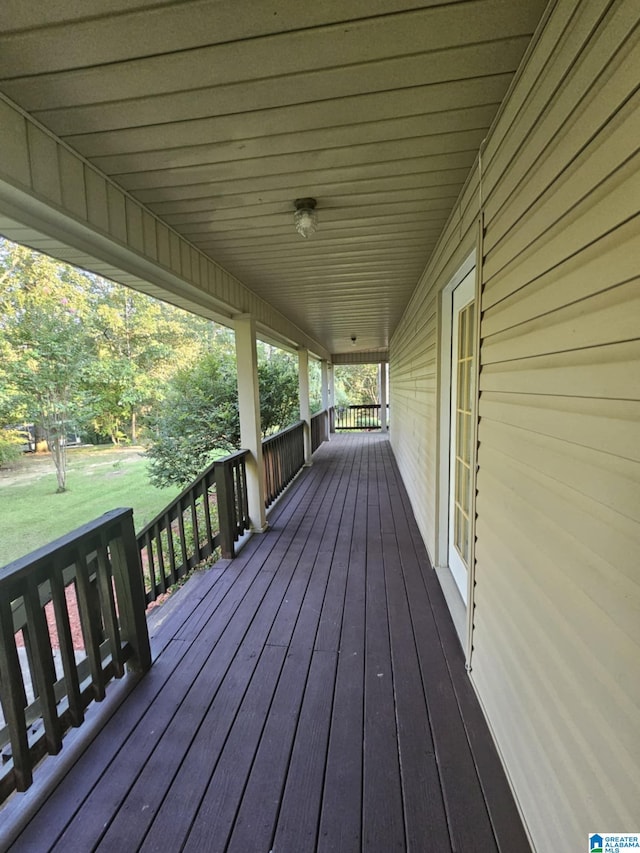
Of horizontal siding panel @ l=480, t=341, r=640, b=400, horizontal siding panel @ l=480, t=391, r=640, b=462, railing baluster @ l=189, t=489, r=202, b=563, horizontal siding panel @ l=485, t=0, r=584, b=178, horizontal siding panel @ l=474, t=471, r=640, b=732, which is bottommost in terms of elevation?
railing baluster @ l=189, t=489, r=202, b=563

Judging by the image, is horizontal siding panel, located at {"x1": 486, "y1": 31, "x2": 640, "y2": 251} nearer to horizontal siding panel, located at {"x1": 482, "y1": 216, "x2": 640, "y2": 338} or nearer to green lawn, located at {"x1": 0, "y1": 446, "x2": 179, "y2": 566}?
horizontal siding panel, located at {"x1": 482, "y1": 216, "x2": 640, "y2": 338}

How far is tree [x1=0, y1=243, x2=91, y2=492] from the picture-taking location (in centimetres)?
683

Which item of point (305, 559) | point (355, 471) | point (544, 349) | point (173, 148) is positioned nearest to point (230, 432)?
point (355, 471)

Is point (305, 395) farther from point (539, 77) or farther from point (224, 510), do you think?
point (539, 77)

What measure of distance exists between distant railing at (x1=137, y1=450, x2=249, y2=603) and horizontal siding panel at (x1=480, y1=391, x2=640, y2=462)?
232cm

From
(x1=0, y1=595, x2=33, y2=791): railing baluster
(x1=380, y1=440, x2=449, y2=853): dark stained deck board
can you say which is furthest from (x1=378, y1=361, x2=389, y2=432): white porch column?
(x1=0, y1=595, x2=33, y2=791): railing baluster

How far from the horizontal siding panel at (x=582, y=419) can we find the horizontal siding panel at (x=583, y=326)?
13 cm

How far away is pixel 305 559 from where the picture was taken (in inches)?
117

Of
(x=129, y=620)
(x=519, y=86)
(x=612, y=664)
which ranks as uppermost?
(x=519, y=86)

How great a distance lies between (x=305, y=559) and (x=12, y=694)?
2.01 meters

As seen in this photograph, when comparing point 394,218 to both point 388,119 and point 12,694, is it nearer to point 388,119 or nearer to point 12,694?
point 388,119

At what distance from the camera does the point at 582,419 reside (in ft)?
2.73

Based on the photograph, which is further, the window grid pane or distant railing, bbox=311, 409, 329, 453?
distant railing, bbox=311, 409, 329, 453

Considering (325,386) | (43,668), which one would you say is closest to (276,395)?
(325,386)
